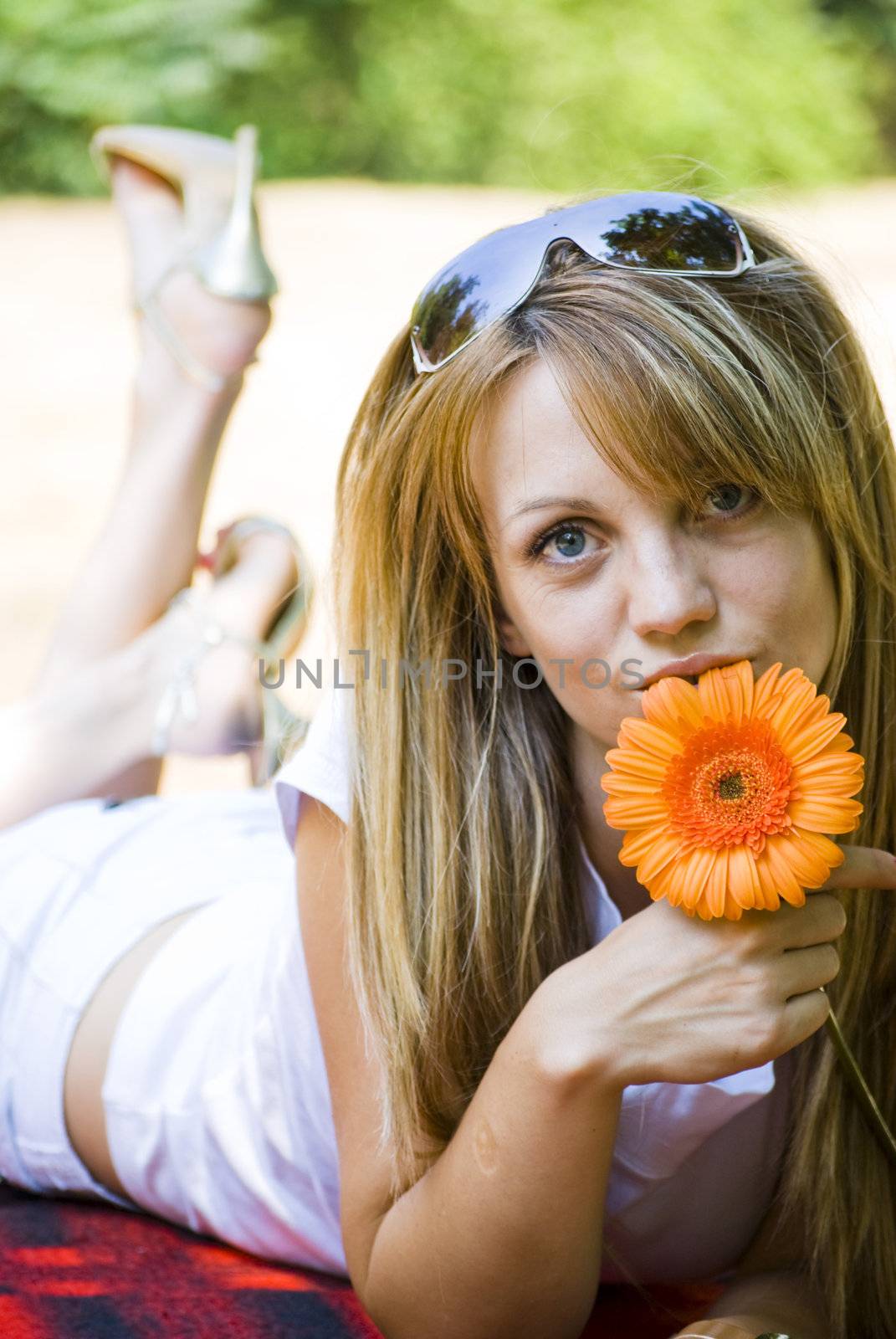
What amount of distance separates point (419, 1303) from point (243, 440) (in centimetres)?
681

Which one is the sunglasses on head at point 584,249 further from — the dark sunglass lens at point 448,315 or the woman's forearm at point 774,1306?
the woman's forearm at point 774,1306

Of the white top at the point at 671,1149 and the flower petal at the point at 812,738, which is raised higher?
the flower petal at the point at 812,738

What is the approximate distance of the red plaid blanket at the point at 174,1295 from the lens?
6.52ft

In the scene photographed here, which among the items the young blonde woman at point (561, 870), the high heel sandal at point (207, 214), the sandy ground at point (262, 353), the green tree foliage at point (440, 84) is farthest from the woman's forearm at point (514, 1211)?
the green tree foliage at point (440, 84)

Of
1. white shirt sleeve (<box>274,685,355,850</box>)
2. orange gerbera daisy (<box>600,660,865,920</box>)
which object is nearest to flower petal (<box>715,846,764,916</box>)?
orange gerbera daisy (<box>600,660,865,920</box>)

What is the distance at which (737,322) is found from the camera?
1.70 meters

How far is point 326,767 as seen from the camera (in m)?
2.00

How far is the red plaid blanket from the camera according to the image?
6.52 feet

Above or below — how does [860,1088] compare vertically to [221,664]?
below

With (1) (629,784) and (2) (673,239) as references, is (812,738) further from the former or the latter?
(2) (673,239)

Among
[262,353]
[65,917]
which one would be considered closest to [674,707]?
[65,917]

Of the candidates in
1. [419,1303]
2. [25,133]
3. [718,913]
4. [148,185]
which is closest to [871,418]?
[718,913]

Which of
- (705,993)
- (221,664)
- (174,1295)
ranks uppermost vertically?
(221,664)

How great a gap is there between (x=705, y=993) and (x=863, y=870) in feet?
0.69
